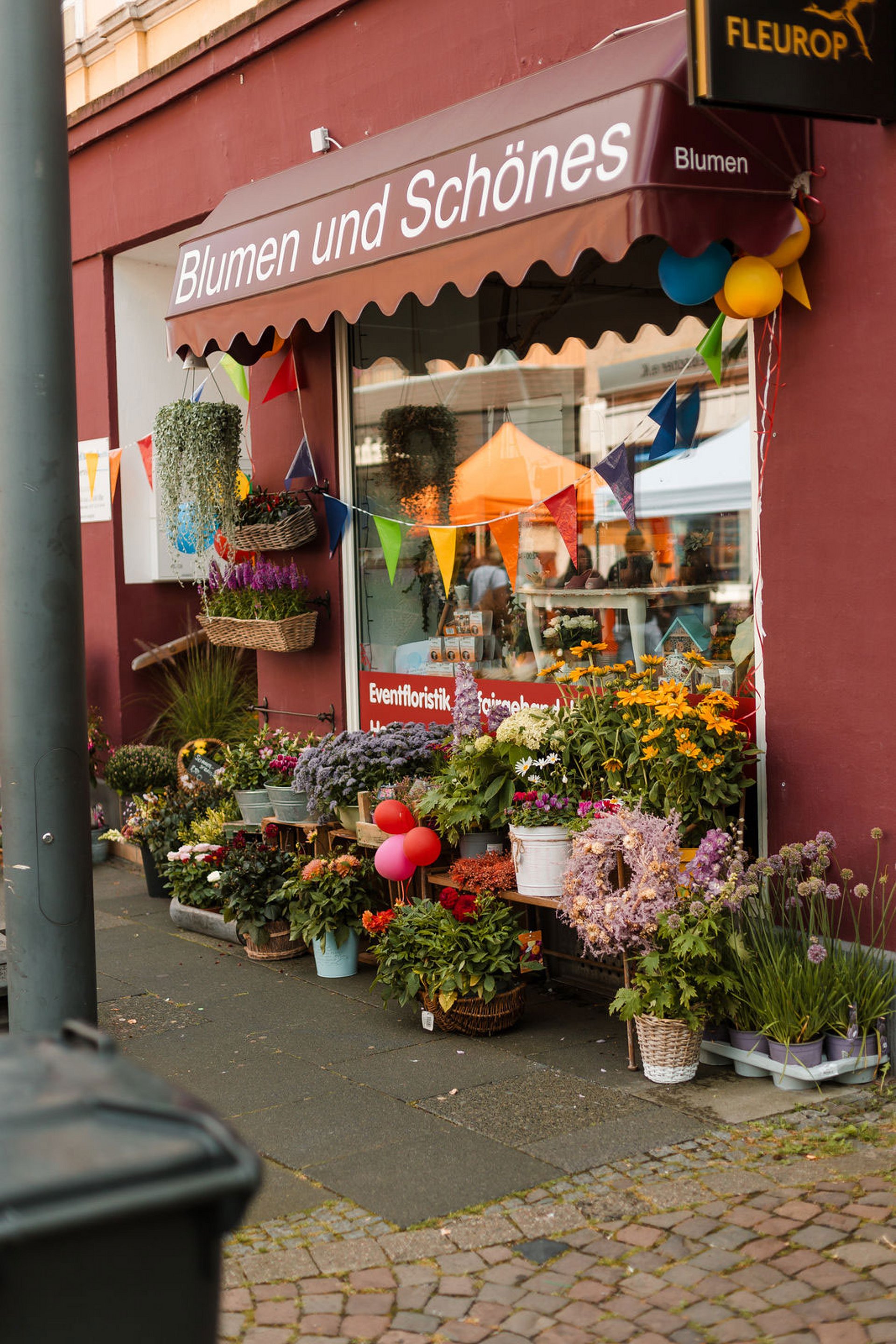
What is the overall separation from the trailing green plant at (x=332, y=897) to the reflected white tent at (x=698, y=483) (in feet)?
6.81

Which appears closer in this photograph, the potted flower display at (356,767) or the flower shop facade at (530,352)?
the flower shop facade at (530,352)

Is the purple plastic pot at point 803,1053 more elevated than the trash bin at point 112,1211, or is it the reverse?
the trash bin at point 112,1211

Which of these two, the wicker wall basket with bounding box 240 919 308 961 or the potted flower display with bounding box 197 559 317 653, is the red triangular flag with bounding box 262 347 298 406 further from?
the wicker wall basket with bounding box 240 919 308 961

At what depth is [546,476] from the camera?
6.93m

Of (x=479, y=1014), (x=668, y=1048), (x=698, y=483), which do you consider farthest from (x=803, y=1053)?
Result: (x=698, y=483)

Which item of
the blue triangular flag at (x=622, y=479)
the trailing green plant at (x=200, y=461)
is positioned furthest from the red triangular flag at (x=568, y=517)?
the trailing green plant at (x=200, y=461)

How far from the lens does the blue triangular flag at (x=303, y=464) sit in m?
8.14

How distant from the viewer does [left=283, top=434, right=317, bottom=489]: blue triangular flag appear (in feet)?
26.7

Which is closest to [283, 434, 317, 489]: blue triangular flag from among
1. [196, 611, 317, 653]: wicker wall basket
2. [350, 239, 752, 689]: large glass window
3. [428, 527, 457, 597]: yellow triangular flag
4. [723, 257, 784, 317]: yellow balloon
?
A: [350, 239, 752, 689]: large glass window

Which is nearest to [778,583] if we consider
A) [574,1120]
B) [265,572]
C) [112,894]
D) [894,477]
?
[894,477]

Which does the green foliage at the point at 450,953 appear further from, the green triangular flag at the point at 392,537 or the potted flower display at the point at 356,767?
the green triangular flag at the point at 392,537

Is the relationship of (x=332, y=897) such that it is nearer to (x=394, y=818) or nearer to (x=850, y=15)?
(x=394, y=818)

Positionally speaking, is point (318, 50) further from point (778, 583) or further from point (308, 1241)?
point (308, 1241)

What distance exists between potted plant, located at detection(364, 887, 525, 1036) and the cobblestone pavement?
1.13 meters
